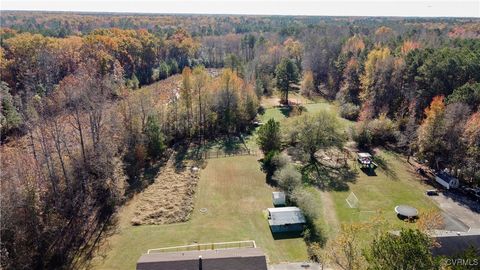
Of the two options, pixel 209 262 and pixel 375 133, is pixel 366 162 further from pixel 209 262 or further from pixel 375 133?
pixel 209 262

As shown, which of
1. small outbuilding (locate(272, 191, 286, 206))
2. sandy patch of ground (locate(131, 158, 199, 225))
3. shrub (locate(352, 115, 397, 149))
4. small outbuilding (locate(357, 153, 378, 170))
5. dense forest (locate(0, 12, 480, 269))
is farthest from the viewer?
shrub (locate(352, 115, 397, 149))

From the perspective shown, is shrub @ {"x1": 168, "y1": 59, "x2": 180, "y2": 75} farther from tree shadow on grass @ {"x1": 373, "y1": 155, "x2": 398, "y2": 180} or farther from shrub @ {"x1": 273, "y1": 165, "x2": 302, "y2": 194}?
shrub @ {"x1": 273, "y1": 165, "x2": 302, "y2": 194}

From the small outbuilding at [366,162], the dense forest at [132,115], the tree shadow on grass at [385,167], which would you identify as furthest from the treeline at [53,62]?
the tree shadow on grass at [385,167]

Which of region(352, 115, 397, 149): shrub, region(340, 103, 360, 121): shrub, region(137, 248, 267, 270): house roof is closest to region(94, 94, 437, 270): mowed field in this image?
region(137, 248, 267, 270): house roof

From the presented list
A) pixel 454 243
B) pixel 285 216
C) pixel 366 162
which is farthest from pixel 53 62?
pixel 454 243

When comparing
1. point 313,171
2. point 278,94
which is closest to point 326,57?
point 278,94

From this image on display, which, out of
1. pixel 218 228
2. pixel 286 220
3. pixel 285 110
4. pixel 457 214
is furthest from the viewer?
pixel 285 110

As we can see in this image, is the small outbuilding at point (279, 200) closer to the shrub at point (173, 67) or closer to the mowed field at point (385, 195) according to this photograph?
the mowed field at point (385, 195)

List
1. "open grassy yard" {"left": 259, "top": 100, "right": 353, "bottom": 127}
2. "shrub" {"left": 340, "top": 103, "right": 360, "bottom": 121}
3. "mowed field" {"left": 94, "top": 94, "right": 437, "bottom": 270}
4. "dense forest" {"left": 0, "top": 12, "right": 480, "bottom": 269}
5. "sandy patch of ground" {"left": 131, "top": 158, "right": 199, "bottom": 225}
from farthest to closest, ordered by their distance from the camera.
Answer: "open grassy yard" {"left": 259, "top": 100, "right": 353, "bottom": 127} → "shrub" {"left": 340, "top": 103, "right": 360, "bottom": 121} → "sandy patch of ground" {"left": 131, "top": 158, "right": 199, "bottom": 225} → "dense forest" {"left": 0, "top": 12, "right": 480, "bottom": 269} → "mowed field" {"left": 94, "top": 94, "right": 437, "bottom": 270}
